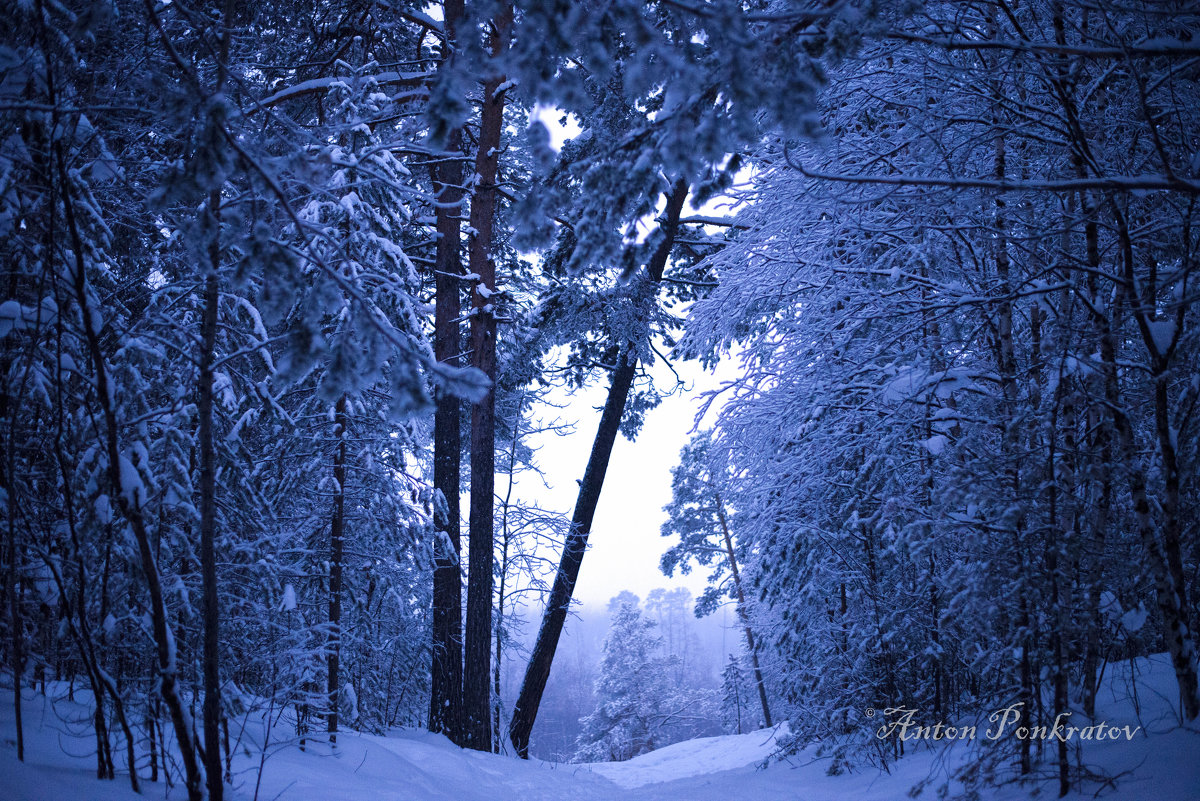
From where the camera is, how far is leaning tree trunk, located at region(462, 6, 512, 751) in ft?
24.6

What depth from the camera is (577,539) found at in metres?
9.18

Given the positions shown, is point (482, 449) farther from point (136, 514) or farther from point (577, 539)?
point (136, 514)

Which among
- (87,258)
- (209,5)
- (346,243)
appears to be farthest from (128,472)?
(209,5)

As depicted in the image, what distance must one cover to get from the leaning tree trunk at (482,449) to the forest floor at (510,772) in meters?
0.62

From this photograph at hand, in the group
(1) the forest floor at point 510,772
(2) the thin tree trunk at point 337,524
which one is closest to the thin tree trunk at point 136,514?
(1) the forest floor at point 510,772

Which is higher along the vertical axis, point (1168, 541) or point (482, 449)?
point (482, 449)

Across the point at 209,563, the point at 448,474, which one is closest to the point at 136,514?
the point at 209,563

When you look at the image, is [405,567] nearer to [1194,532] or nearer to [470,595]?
[470,595]

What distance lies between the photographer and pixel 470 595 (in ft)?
25.2

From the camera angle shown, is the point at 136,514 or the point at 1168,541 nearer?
the point at 136,514

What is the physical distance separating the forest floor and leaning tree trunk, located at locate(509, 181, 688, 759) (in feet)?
3.09

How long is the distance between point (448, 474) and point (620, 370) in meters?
2.95

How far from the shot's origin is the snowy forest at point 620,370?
2961mm

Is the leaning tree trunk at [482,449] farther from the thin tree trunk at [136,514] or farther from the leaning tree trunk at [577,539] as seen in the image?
the thin tree trunk at [136,514]
